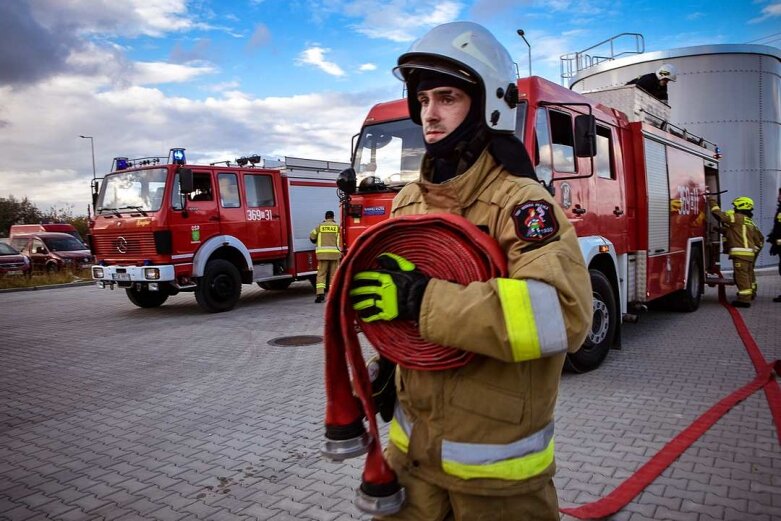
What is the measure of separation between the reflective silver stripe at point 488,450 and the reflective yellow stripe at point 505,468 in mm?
10

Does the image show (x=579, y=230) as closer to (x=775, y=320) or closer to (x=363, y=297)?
(x=363, y=297)

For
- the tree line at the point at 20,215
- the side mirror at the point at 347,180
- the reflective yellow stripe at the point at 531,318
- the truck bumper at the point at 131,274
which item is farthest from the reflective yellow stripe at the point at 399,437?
the tree line at the point at 20,215

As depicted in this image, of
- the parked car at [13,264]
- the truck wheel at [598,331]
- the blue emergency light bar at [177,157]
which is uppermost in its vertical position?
the blue emergency light bar at [177,157]

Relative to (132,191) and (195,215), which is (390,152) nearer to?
(195,215)

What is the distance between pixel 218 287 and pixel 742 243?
980cm

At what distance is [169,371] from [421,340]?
573 centimetres

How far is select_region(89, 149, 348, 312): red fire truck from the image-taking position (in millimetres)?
9883

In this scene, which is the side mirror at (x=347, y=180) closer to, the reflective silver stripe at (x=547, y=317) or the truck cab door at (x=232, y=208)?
the truck cab door at (x=232, y=208)

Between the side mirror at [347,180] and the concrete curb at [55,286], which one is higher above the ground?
the side mirror at [347,180]

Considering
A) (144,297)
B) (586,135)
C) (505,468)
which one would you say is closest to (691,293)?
(586,135)

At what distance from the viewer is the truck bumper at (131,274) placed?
31.8 feet

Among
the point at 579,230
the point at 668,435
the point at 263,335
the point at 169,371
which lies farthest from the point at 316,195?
the point at 668,435

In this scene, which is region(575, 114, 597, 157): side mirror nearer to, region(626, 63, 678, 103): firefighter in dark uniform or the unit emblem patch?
the unit emblem patch

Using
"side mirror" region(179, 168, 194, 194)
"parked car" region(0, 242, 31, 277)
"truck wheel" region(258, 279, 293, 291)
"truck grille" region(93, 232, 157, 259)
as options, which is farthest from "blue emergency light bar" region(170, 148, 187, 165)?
"parked car" region(0, 242, 31, 277)
